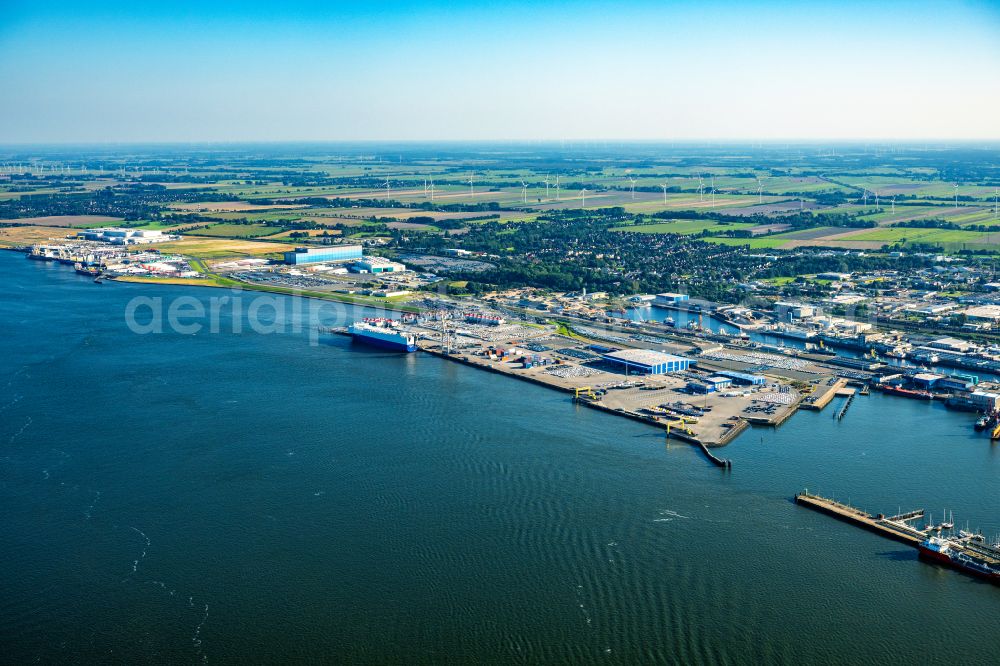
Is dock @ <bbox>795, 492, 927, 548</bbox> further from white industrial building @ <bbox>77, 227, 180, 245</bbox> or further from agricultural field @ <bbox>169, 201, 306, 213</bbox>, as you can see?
agricultural field @ <bbox>169, 201, 306, 213</bbox>

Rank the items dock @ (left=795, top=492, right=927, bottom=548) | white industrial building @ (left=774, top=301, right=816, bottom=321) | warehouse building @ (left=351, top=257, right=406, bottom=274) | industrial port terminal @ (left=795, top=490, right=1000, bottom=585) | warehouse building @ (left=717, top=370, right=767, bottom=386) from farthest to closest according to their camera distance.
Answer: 1. warehouse building @ (left=351, top=257, right=406, bottom=274)
2. white industrial building @ (left=774, top=301, right=816, bottom=321)
3. warehouse building @ (left=717, top=370, right=767, bottom=386)
4. dock @ (left=795, top=492, right=927, bottom=548)
5. industrial port terminal @ (left=795, top=490, right=1000, bottom=585)

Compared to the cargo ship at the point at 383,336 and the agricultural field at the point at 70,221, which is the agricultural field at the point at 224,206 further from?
the cargo ship at the point at 383,336

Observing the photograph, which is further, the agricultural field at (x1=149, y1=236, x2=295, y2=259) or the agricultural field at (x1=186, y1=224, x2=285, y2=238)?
the agricultural field at (x1=186, y1=224, x2=285, y2=238)

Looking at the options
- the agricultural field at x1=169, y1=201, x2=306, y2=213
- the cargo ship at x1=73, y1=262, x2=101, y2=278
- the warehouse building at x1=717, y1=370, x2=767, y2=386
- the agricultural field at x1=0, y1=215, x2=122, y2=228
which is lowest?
the warehouse building at x1=717, y1=370, x2=767, y2=386

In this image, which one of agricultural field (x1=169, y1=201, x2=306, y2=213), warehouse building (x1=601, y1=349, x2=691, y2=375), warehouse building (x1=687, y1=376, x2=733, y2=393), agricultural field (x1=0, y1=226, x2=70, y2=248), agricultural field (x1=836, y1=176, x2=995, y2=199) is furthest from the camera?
agricultural field (x1=836, y1=176, x2=995, y2=199)

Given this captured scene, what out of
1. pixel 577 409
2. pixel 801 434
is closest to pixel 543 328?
pixel 577 409

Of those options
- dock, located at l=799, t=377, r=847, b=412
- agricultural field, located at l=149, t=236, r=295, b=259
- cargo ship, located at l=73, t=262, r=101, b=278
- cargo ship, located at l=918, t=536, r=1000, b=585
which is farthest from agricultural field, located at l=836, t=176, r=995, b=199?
cargo ship, located at l=918, t=536, r=1000, b=585

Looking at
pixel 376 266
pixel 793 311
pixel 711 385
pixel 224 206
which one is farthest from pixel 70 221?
pixel 711 385
